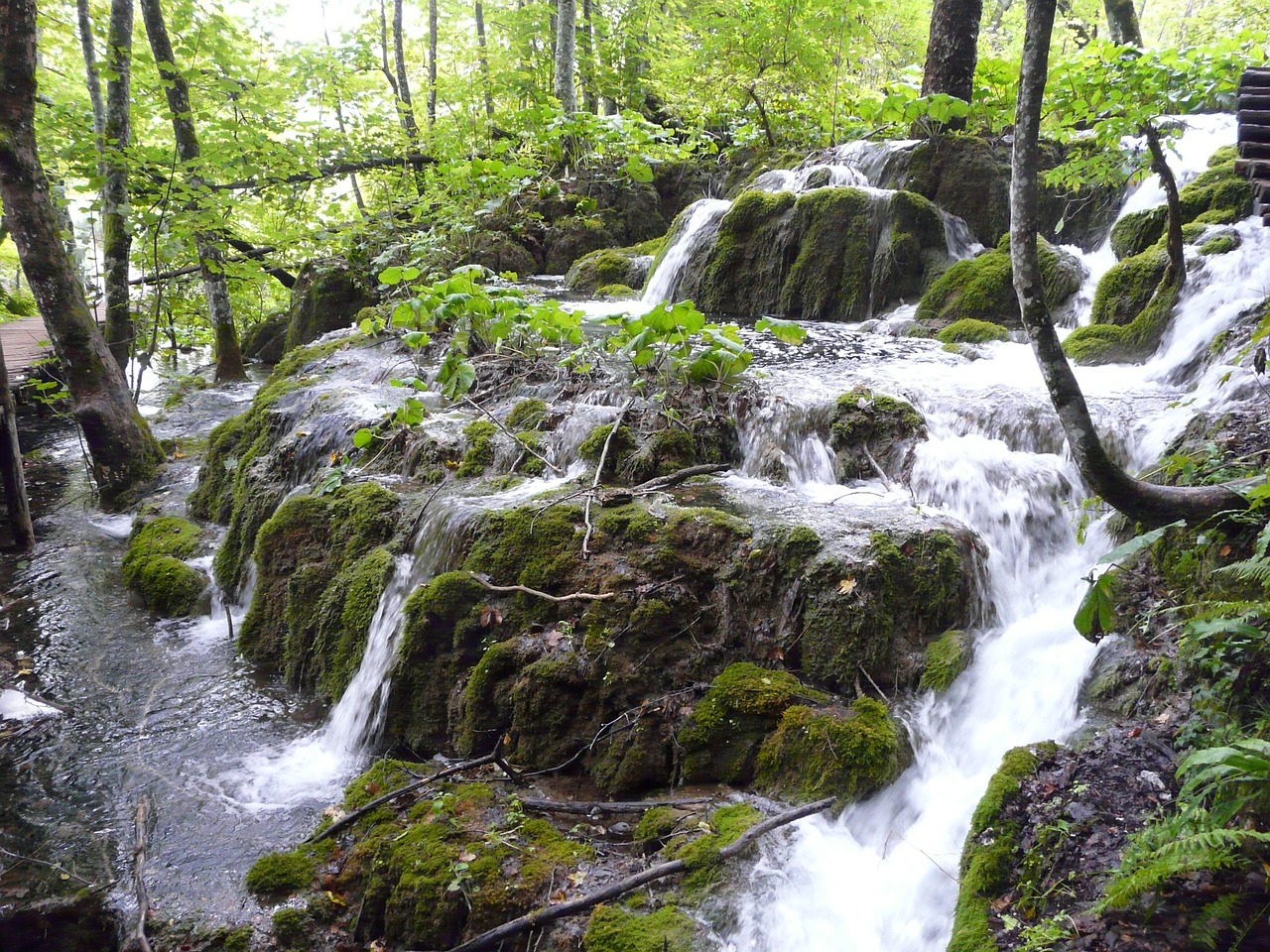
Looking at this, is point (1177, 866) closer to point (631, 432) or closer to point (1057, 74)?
point (631, 432)

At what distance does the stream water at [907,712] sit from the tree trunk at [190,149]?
4.65 meters

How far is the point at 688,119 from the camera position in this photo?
14.7 meters

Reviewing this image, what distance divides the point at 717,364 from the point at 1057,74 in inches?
182

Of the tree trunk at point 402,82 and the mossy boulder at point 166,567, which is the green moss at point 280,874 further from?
the tree trunk at point 402,82

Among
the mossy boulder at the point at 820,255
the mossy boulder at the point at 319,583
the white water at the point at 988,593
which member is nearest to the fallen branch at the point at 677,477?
the white water at the point at 988,593

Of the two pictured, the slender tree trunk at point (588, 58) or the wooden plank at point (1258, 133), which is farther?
the slender tree trunk at point (588, 58)

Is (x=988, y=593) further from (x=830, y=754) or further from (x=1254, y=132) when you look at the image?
(x=1254, y=132)

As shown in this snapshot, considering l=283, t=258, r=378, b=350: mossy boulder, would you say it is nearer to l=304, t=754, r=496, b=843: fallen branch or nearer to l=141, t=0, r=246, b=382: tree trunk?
l=141, t=0, r=246, b=382: tree trunk

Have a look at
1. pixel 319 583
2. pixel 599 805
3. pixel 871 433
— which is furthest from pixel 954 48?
pixel 599 805

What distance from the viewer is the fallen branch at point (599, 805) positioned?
3.58m

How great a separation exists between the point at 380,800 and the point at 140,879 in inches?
44.4

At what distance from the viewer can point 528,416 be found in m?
6.35

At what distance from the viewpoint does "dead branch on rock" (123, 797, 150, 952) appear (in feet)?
10.8

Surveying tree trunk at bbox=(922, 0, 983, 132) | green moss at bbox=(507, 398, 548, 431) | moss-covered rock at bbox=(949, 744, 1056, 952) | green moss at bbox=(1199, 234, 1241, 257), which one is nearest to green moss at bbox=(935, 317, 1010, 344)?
green moss at bbox=(1199, 234, 1241, 257)
